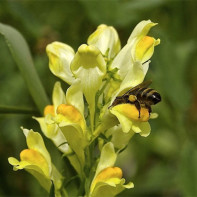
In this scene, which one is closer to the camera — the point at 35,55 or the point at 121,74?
the point at 121,74

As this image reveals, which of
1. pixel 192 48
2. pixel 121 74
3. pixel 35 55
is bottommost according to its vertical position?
pixel 121 74

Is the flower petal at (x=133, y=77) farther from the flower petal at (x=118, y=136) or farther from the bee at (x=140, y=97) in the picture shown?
the flower petal at (x=118, y=136)

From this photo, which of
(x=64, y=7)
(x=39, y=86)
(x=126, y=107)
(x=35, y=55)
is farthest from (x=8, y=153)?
(x=126, y=107)

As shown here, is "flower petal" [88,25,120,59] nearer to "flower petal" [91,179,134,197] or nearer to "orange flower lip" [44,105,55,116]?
"orange flower lip" [44,105,55,116]

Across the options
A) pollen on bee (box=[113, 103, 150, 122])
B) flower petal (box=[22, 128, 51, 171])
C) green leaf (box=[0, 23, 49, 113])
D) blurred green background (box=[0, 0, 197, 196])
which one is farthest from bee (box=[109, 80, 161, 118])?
blurred green background (box=[0, 0, 197, 196])

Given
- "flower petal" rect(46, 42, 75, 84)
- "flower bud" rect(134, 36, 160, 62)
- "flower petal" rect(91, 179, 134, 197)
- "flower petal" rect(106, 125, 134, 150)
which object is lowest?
"flower petal" rect(91, 179, 134, 197)

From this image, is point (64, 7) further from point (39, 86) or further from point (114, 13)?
point (39, 86)

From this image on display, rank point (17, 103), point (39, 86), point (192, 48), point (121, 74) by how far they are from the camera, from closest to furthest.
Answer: point (121, 74), point (39, 86), point (17, 103), point (192, 48)
